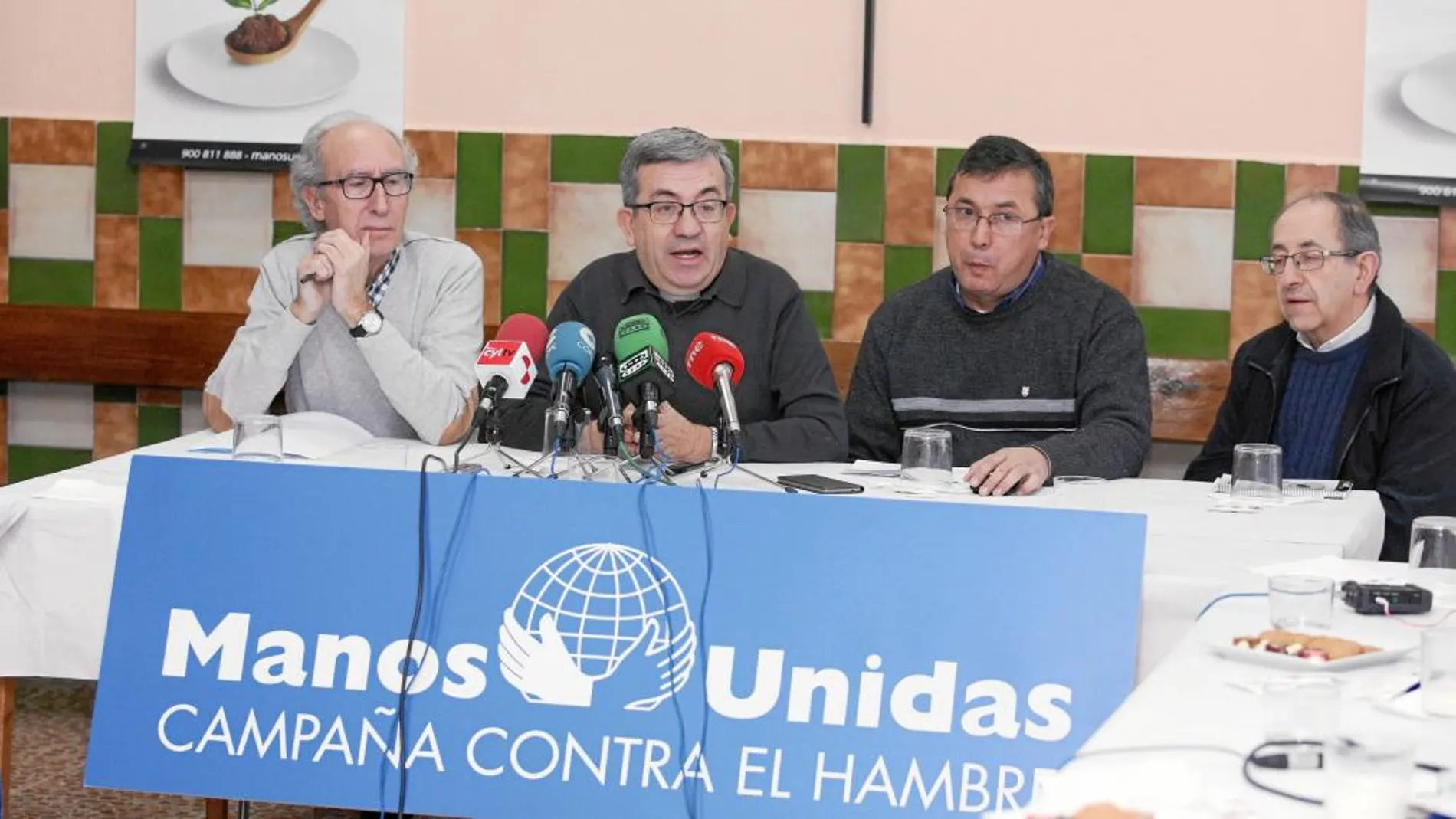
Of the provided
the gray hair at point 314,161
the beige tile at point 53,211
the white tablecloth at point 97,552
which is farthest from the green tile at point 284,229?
the white tablecloth at point 97,552

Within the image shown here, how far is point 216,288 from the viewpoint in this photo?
5.04 metres

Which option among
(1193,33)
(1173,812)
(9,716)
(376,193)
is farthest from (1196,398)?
(1173,812)

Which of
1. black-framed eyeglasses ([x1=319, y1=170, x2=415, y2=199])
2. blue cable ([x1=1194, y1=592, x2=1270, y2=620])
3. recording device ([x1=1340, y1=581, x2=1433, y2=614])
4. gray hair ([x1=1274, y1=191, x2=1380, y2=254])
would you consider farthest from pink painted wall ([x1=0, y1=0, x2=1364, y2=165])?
recording device ([x1=1340, y1=581, x2=1433, y2=614])

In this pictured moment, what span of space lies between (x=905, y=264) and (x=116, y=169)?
2158 millimetres

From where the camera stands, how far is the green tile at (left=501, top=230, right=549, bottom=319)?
16.1 ft

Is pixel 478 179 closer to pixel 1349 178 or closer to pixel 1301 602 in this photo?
pixel 1349 178

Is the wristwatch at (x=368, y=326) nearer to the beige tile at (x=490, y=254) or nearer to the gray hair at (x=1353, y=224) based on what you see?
the beige tile at (x=490, y=254)

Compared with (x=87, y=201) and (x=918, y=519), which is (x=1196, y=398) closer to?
(x=918, y=519)

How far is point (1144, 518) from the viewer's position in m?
2.47

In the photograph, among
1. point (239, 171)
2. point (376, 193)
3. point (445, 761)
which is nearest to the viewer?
point (445, 761)

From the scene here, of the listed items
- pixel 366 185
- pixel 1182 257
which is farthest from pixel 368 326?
pixel 1182 257

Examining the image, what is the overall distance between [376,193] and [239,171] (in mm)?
1419

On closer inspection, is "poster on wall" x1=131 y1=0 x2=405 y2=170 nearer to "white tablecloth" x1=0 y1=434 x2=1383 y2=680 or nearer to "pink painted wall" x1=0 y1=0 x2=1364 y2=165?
"pink painted wall" x1=0 y1=0 x2=1364 y2=165

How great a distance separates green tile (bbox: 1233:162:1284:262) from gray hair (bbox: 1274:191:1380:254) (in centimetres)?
76
